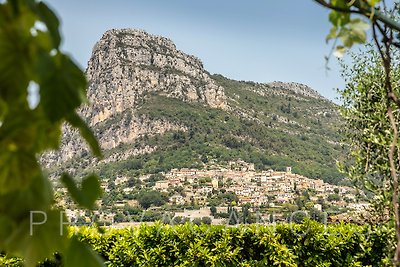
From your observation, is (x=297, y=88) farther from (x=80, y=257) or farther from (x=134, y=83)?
(x=80, y=257)

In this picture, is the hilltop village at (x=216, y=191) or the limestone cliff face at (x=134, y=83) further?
the limestone cliff face at (x=134, y=83)

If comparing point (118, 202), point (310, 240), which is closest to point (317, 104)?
point (118, 202)

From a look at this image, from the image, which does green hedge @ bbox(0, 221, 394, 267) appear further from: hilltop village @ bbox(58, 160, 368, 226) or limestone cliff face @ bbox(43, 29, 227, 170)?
limestone cliff face @ bbox(43, 29, 227, 170)

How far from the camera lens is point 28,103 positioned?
0.53m

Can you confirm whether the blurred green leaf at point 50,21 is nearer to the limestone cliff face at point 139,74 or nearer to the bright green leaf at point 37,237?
the bright green leaf at point 37,237

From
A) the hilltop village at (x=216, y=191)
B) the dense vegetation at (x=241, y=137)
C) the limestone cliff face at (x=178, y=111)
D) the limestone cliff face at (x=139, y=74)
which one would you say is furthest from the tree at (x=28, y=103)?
the limestone cliff face at (x=139, y=74)

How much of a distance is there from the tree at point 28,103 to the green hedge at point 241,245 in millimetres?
6869

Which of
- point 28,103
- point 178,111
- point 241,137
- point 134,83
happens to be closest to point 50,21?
point 28,103

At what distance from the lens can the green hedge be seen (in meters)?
7.20

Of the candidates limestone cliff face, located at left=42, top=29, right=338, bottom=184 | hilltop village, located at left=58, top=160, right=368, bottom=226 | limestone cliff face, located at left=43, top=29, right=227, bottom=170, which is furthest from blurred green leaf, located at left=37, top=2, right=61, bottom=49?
limestone cliff face, located at left=43, top=29, right=227, bottom=170

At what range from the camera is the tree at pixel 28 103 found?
501mm

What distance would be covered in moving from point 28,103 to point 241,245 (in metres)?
7.20

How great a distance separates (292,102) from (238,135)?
24761 millimetres

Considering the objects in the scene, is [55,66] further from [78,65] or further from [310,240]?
[310,240]
